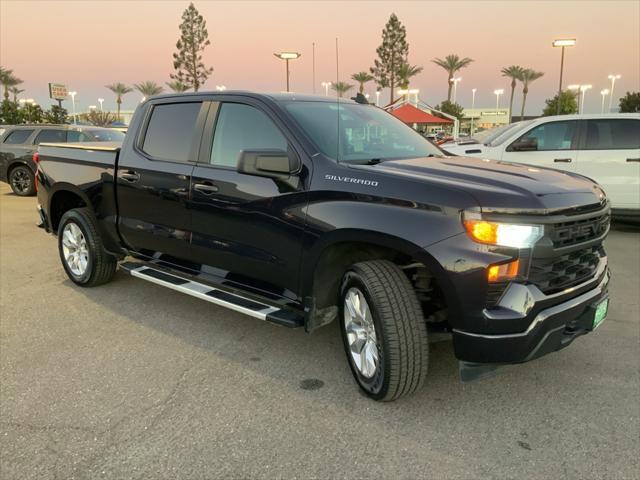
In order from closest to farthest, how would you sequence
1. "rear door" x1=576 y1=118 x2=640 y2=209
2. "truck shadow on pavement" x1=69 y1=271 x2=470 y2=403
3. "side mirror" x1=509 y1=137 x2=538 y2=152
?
"truck shadow on pavement" x1=69 y1=271 x2=470 y2=403
"rear door" x1=576 y1=118 x2=640 y2=209
"side mirror" x1=509 y1=137 x2=538 y2=152

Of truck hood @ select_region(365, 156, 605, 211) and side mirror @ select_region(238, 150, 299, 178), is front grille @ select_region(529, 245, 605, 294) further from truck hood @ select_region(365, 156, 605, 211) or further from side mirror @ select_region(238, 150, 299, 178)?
side mirror @ select_region(238, 150, 299, 178)

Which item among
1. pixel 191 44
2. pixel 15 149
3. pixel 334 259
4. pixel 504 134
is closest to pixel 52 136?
pixel 15 149

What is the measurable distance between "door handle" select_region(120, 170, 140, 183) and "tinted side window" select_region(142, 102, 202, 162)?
0.70ft

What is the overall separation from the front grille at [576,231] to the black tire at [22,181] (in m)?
12.7

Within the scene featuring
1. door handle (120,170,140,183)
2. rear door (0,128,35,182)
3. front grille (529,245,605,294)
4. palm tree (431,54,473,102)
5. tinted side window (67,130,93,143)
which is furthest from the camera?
palm tree (431,54,473,102)

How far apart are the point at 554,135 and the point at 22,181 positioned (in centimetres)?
1170

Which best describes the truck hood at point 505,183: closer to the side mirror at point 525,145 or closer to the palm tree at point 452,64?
the side mirror at point 525,145

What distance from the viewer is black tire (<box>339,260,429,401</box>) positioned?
2838 millimetres

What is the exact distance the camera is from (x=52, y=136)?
1217 cm

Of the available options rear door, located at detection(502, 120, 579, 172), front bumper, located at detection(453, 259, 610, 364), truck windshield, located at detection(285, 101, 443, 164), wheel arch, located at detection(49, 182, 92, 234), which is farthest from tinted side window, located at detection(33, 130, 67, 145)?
front bumper, located at detection(453, 259, 610, 364)

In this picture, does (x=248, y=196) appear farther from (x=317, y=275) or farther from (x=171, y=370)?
(x=171, y=370)

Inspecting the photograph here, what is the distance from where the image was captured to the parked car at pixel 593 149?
811 cm

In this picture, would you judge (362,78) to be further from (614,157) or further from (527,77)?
(614,157)

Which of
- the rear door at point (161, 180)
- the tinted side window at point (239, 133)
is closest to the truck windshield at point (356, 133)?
the tinted side window at point (239, 133)
